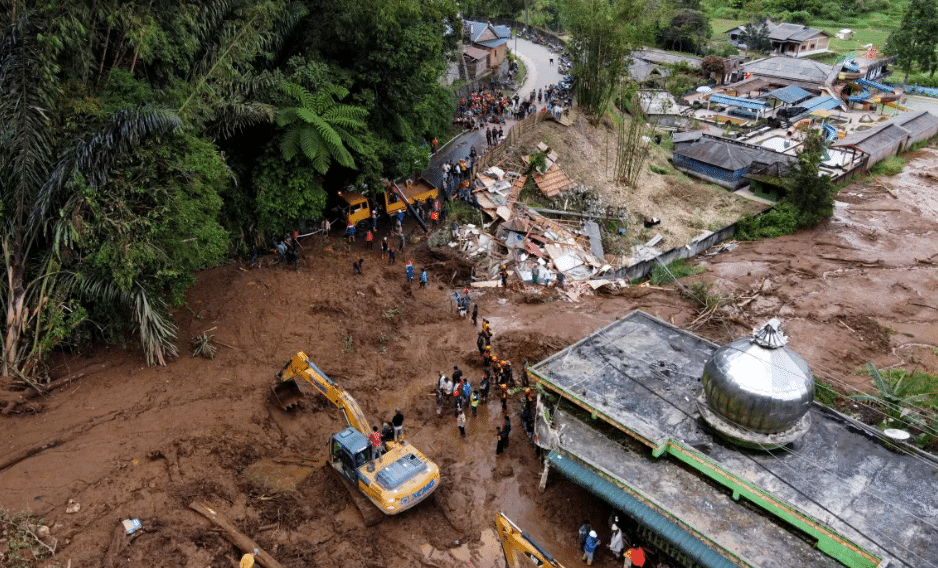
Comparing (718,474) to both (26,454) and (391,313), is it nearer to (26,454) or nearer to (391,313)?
(391,313)

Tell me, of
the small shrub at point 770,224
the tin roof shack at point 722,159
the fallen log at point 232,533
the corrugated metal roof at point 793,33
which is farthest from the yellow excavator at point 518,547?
the corrugated metal roof at point 793,33

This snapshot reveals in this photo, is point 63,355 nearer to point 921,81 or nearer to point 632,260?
point 632,260

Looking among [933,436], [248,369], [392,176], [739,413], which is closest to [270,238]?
[392,176]

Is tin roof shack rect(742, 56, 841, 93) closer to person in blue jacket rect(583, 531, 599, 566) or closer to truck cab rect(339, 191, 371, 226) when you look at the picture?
truck cab rect(339, 191, 371, 226)

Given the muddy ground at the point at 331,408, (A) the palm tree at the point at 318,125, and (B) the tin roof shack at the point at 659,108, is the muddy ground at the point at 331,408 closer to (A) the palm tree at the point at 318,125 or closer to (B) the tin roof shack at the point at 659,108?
(A) the palm tree at the point at 318,125

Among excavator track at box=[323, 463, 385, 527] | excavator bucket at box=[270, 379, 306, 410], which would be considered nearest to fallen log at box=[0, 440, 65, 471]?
excavator bucket at box=[270, 379, 306, 410]

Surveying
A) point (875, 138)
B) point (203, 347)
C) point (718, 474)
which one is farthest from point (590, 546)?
point (875, 138)

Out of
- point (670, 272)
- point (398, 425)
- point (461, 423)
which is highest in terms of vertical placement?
point (398, 425)
